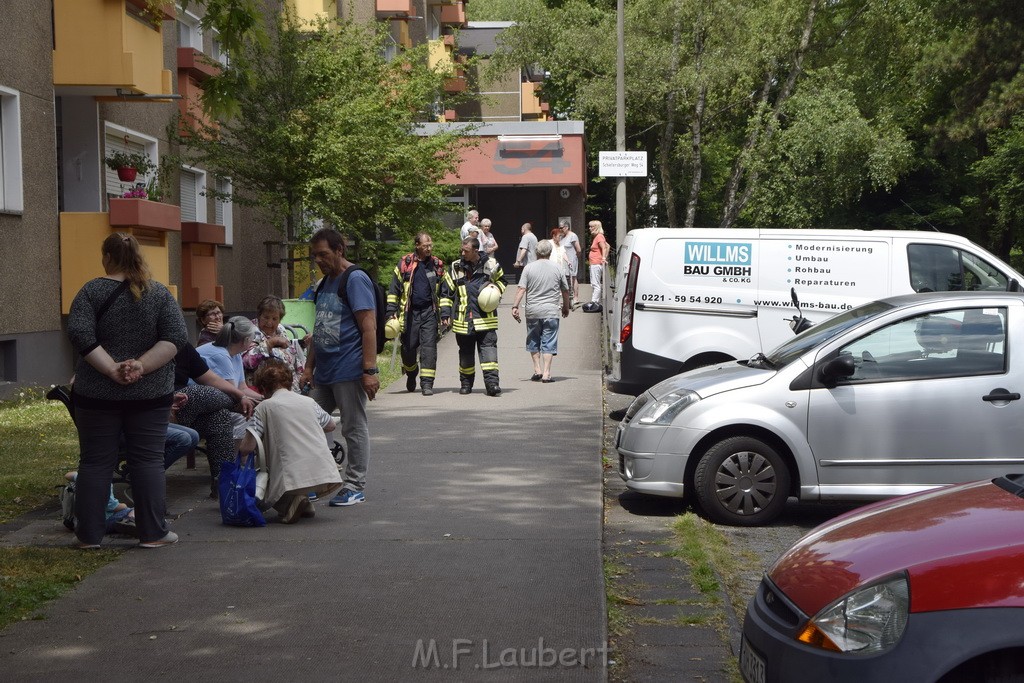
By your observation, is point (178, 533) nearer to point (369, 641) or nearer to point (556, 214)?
point (369, 641)

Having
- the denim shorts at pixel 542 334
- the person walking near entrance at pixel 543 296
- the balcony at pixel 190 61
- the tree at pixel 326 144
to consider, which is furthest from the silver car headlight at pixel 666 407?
the balcony at pixel 190 61

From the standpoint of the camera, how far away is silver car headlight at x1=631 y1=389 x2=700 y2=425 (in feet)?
26.5

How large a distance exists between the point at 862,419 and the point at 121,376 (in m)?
4.48

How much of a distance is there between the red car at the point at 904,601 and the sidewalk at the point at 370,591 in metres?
1.16

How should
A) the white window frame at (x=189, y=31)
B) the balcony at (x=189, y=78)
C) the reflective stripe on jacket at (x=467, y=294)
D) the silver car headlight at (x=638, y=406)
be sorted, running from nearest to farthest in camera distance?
the silver car headlight at (x=638, y=406) → the reflective stripe on jacket at (x=467, y=294) → the balcony at (x=189, y=78) → the white window frame at (x=189, y=31)

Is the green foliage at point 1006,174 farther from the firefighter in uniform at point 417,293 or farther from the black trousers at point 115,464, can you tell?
the black trousers at point 115,464

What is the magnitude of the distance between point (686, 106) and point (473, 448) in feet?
94.5

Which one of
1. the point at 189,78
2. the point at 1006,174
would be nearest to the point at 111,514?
the point at 189,78

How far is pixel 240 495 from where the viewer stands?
24.9 ft

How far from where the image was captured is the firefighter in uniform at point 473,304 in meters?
14.3

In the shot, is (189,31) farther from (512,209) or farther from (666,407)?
(512,209)

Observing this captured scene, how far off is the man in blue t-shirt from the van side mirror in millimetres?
2913

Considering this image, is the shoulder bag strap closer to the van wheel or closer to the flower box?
the van wheel

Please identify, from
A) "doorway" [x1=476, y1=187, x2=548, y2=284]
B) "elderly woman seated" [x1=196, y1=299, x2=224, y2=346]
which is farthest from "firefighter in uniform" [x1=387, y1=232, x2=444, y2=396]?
"doorway" [x1=476, y1=187, x2=548, y2=284]
